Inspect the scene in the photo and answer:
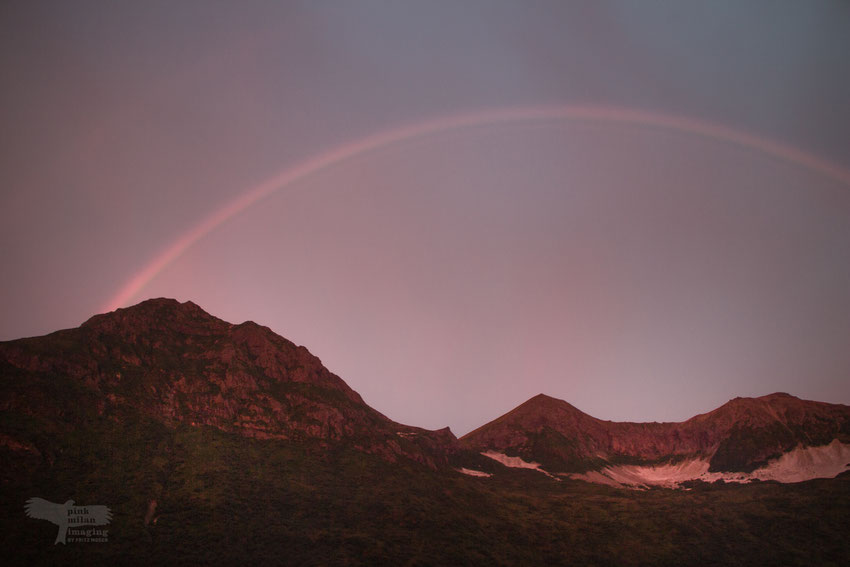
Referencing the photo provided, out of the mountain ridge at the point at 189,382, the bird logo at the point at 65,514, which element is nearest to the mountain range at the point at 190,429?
the mountain ridge at the point at 189,382

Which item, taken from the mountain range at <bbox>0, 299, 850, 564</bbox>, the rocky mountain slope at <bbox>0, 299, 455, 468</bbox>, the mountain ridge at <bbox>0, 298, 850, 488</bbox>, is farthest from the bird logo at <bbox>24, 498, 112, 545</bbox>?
the mountain ridge at <bbox>0, 298, 850, 488</bbox>

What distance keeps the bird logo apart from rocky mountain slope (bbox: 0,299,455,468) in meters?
16.4

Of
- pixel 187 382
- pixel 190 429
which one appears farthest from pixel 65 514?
pixel 187 382

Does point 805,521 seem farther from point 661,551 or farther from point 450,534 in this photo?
point 450,534

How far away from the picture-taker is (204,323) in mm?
188375

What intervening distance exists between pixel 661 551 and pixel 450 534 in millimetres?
53469

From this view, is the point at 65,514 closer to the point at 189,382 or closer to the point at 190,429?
the point at 190,429

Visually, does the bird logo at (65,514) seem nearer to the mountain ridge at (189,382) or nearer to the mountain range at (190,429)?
the mountain range at (190,429)

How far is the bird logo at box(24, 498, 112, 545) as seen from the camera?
86938mm

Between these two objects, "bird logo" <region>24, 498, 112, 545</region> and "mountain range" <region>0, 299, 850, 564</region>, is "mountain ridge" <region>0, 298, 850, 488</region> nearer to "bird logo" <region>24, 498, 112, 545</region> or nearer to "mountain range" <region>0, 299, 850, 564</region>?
"mountain range" <region>0, 299, 850, 564</region>

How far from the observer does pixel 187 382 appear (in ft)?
497

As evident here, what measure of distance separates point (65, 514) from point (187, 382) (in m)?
62.0

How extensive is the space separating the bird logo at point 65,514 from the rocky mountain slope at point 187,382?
16350mm

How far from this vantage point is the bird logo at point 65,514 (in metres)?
86.9
